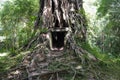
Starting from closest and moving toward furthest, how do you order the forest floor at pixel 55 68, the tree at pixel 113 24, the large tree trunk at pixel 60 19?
1. the forest floor at pixel 55 68
2. the large tree trunk at pixel 60 19
3. the tree at pixel 113 24

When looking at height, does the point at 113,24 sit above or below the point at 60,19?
below

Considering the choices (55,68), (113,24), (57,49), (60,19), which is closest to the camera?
(55,68)

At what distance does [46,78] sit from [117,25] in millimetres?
13777

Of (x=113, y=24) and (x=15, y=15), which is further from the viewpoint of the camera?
(x=15, y=15)

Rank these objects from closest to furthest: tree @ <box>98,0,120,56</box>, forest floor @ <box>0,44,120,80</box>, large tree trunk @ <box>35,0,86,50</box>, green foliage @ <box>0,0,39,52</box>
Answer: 1. forest floor @ <box>0,44,120,80</box>
2. large tree trunk @ <box>35,0,86,50</box>
3. tree @ <box>98,0,120,56</box>
4. green foliage @ <box>0,0,39,52</box>

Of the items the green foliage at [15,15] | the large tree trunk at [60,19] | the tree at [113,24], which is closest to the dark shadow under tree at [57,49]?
the large tree trunk at [60,19]

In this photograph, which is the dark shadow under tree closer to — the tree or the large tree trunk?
the large tree trunk

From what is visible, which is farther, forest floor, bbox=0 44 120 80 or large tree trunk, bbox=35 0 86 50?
large tree trunk, bbox=35 0 86 50

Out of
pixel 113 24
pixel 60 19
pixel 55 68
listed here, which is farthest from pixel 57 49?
pixel 113 24

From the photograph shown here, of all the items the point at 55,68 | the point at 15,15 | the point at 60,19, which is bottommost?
the point at 55,68

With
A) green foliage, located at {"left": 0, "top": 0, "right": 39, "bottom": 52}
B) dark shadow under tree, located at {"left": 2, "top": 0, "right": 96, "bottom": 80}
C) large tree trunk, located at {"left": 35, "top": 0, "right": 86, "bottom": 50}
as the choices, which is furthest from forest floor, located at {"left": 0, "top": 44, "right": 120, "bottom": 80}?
green foliage, located at {"left": 0, "top": 0, "right": 39, "bottom": 52}

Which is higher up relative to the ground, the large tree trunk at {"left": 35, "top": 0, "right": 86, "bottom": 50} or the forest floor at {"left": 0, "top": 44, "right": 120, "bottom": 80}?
the large tree trunk at {"left": 35, "top": 0, "right": 86, "bottom": 50}

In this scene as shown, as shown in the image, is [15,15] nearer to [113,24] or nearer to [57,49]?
[113,24]

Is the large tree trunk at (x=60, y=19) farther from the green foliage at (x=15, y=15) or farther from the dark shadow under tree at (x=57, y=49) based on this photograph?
the green foliage at (x=15, y=15)
